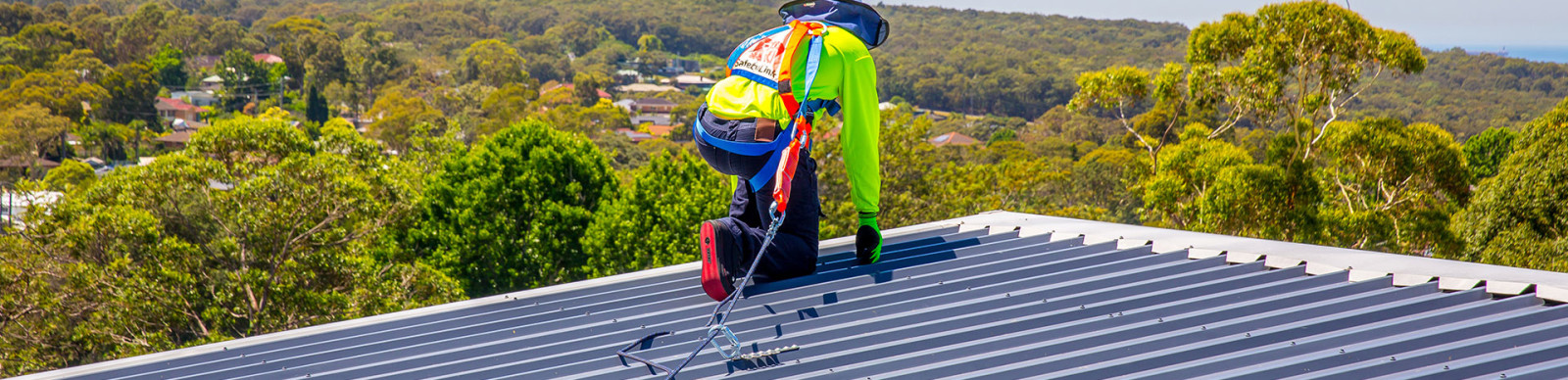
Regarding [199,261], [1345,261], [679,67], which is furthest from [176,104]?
[1345,261]

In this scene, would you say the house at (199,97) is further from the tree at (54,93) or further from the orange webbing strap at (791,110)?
the orange webbing strap at (791,110)

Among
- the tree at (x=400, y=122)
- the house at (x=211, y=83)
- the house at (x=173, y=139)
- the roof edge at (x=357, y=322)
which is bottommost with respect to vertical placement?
the house at (x=211, y=83)

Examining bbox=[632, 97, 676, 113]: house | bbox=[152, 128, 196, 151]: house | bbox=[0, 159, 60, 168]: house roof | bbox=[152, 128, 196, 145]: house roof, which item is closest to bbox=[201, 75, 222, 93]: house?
bbox=[152, 128, 196, 151]: house

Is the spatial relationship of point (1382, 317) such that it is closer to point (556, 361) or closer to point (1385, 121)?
point (556, 361)

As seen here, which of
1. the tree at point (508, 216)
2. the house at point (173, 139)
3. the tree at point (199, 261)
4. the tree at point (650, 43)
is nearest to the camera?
the tree at point (199, 261)

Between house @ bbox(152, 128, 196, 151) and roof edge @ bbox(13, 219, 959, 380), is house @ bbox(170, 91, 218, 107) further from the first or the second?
roof edge @ bbox(13, 219, 959, 380)

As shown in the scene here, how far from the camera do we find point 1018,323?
133 inches

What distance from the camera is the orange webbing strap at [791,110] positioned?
3.92 m

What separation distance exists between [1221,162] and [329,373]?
15.3 metres

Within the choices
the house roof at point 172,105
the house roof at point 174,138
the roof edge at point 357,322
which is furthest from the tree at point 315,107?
the roof edge at point 357,322

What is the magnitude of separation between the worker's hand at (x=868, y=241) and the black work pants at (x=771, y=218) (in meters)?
0.20

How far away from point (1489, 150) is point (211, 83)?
3711 inches

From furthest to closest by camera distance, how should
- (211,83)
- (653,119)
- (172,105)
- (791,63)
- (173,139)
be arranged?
(653,119) → (211,83) → (172,105) → (173,139) → (791,63)

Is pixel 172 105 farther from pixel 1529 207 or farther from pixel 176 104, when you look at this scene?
pixel 1529 207
